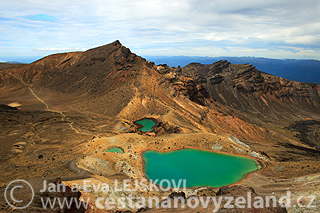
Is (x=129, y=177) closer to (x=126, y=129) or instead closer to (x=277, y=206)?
(x=277, y=206)

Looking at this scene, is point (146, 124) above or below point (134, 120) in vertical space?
below

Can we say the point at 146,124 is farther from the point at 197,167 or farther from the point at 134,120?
the point at 197,167

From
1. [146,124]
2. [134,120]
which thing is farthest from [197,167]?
[134,120]

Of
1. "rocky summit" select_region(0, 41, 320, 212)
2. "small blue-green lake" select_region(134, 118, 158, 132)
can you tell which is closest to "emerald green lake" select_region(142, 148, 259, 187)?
"rocky summit" select_region(0, 41, 320, 212)

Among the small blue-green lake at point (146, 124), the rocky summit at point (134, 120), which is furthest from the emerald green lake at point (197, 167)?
the small blue-green lake at point (146, 124)

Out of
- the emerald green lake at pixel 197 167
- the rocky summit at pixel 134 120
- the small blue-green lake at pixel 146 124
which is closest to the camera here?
the rocky summit at pixel 134 120

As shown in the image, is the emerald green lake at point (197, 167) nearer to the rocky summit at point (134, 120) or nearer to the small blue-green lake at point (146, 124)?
the rocky summit at point (134, 120)

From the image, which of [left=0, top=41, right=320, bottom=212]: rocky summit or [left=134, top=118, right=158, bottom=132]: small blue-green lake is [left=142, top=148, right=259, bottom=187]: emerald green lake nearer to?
[left=0, top=41, right=320, bottom=212]: rocky summit
